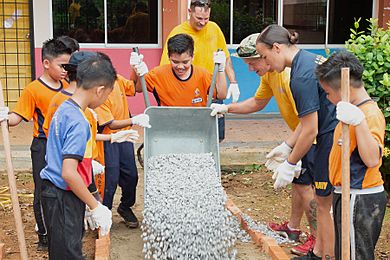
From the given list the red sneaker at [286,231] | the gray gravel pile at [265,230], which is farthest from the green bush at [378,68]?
the gray gravel pile at [265,230]

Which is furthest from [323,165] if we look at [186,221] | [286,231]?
[286,231]

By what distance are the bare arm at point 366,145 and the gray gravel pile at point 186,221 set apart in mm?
1314

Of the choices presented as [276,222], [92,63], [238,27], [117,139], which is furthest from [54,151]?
[238,27]

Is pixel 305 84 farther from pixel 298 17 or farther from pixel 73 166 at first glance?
pixel 298 17

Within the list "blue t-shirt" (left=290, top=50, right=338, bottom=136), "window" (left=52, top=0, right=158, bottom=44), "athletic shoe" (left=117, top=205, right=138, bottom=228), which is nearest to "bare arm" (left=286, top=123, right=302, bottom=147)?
"blue t-shirt" (left=290, top=50, right=338, bottom=136)

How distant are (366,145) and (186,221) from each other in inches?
56.8

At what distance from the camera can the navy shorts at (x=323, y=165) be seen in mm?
4125

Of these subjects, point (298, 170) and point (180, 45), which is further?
point (180, 45)

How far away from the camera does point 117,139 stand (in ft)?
14.0

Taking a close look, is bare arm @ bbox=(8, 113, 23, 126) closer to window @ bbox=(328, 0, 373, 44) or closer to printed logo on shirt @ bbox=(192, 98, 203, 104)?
printed logo on shirt @ bbox=(192, 98, 203, 104)

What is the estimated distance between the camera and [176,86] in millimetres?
5223

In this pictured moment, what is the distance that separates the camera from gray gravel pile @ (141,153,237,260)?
425 centimetres

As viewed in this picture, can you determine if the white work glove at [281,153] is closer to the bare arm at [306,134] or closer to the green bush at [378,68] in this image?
the bare arm at [306,134]

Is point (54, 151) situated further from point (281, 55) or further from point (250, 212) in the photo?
point (250, 212)
